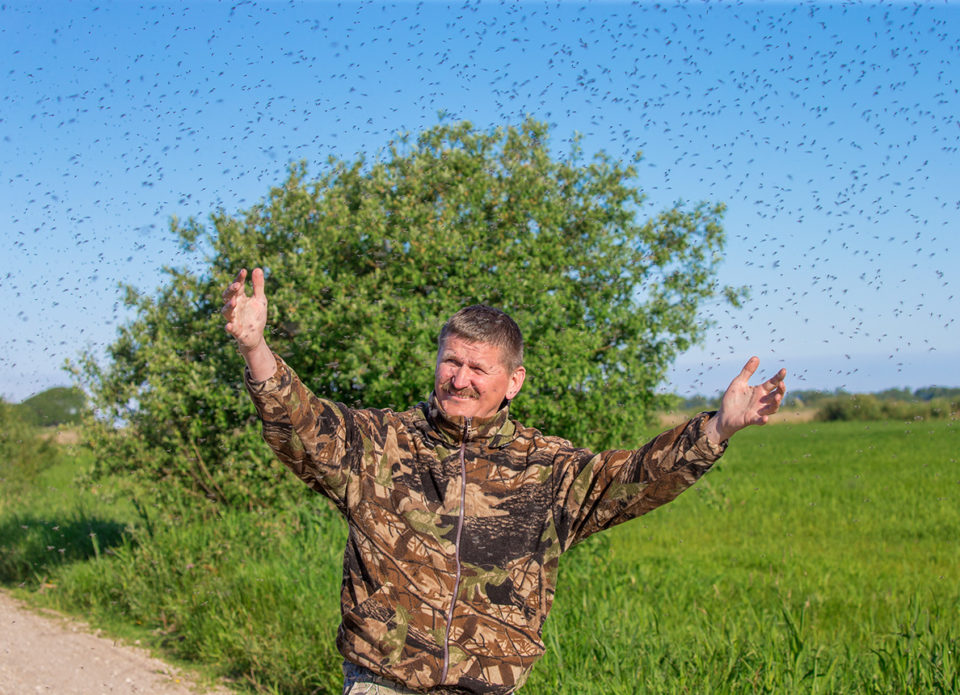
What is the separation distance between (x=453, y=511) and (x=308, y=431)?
18.6 inches

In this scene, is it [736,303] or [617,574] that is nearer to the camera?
[617,574]

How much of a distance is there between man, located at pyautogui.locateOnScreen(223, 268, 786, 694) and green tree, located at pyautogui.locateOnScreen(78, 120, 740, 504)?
13.4 feet

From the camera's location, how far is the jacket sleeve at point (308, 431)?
242 centimetres

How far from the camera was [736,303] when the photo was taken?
832 centimetres

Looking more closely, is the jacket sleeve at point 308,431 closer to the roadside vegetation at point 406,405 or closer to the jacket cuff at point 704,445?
the jacket cuff at point 704,445

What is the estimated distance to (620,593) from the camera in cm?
666

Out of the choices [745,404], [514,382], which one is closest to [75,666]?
[514,382]

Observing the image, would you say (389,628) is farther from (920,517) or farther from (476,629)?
(920,517)

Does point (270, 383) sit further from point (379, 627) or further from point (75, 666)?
point (75, 666)

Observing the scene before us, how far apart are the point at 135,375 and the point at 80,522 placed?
176 cm

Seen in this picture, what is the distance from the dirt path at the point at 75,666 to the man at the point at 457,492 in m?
3.77

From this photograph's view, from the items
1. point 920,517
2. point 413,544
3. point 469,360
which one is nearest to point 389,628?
point 413,544

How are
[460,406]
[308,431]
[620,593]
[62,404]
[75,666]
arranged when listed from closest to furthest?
1. [308,431]
2. [460,406]
3. [75,666]
4. [620,593]
5. [62,404]

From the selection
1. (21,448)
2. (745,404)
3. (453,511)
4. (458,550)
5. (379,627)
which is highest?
(745,404)
